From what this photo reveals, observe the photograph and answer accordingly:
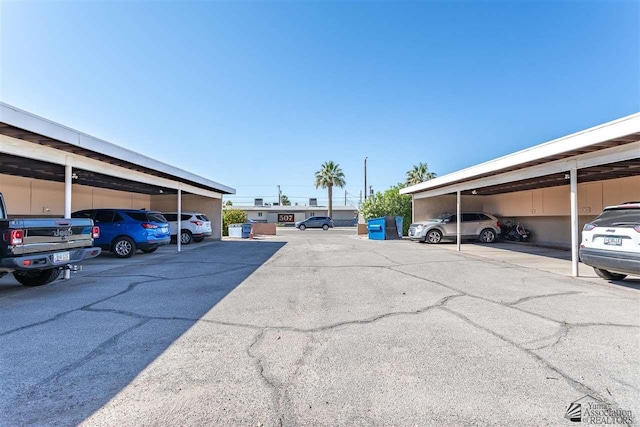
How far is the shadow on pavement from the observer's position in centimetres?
245

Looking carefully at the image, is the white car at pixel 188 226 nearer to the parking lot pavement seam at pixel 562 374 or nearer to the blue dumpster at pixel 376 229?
the blue dumpster at pixel 376 229

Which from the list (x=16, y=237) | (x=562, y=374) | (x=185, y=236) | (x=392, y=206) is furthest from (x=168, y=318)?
(x=392, y=206)

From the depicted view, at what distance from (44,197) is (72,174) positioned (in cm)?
386

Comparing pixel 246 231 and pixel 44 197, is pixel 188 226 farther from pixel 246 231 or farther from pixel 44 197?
pixel 246 231

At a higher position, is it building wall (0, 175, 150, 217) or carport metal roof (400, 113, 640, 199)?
carport metal roof (400, 113, 640, 199)

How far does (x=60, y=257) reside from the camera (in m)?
5.95

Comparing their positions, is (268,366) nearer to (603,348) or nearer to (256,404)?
(256,404)

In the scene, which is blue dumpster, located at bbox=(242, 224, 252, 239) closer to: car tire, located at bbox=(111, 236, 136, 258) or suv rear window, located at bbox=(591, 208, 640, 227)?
car tire, located at bbox=(111, 236, 136, 258)

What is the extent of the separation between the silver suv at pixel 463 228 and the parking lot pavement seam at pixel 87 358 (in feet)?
46.5

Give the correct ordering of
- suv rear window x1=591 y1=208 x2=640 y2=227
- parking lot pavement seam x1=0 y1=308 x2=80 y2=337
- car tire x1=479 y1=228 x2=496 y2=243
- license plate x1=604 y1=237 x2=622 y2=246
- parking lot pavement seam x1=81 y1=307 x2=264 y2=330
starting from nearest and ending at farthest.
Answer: parking lot pavement seam x1=0 y1=308 x2=80 y2=337
parking lot pavement seam x1=81 y1=307 x2=264 y2=330
suv rear window x1=591 y1=208 x2=640 y2=227
license plate x1=604 y1=237 x2=622 y2=246
car tire x1=479 y1=228 x2=496 y2=243

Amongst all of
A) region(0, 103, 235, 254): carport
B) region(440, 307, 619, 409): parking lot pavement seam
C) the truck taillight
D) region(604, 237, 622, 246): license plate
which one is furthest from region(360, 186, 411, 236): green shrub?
the truck taillight

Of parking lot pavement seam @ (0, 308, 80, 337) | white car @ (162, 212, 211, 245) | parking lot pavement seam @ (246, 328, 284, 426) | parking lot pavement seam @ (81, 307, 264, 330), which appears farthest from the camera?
white car @ (162, 212, 211, 245)

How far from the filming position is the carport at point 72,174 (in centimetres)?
661

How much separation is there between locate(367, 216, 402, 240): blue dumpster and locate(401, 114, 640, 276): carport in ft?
4.17
